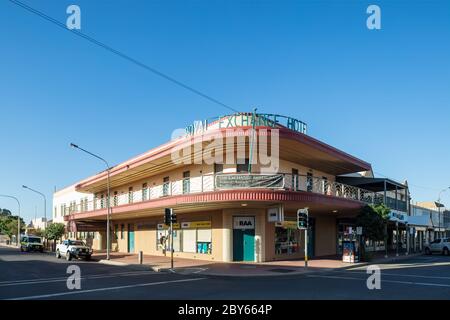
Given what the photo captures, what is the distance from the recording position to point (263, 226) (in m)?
26.7

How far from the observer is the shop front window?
28344 millimetres

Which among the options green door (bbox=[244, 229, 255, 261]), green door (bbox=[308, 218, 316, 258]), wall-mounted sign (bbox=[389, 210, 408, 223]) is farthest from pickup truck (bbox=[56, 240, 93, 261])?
wall-mounted sign (bbox=[389, 210, 408, 223])

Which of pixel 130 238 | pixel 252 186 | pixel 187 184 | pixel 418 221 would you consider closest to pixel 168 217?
pixel 252 186

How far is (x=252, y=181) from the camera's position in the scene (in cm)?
2392

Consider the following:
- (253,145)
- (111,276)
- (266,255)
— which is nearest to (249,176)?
(253,145)

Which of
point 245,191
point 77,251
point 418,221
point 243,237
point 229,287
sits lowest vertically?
point 77,251

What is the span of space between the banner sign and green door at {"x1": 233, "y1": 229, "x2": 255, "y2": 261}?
412cm

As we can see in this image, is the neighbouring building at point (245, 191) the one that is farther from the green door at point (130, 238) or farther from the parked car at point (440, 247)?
the parked car at point (440, 247)

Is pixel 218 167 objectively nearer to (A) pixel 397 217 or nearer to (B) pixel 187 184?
(B) pixel 187 184

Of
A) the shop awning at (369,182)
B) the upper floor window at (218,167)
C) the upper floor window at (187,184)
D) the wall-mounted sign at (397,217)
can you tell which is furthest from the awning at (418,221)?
the upper floor window at (187,184)

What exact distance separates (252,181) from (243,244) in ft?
16.6

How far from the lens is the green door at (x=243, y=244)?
26766 mm

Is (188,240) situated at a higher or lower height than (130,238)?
higher
